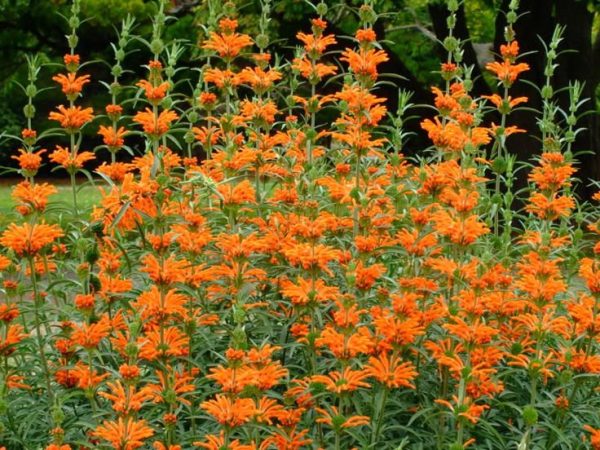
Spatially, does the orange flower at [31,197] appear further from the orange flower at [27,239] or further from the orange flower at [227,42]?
the orange flower at [227,42]

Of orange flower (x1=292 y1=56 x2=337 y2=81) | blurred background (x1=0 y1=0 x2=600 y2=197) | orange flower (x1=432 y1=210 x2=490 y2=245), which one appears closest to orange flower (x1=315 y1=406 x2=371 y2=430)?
orange flower (x1=432 y1=210 x2=490 y2=245)

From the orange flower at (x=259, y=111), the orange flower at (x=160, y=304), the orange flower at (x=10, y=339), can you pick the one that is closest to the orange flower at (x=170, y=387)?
the orange flower at (x=160, y=304)

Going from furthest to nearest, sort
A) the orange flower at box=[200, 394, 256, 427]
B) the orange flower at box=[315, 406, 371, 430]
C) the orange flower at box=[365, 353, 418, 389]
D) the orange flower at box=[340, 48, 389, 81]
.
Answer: the orange flower at box=[340, 48, 389, 81] → the orange flower at box=[365, 353, 418, 389] → the orange flower at box=[315, 406, 371, 430] → the orange flower at box=[200, 394, 256, 427]

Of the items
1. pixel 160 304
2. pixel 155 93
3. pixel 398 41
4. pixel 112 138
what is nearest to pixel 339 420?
pixel 160 304

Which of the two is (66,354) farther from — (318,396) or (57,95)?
(57,95)

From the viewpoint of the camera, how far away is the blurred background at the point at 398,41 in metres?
10.4

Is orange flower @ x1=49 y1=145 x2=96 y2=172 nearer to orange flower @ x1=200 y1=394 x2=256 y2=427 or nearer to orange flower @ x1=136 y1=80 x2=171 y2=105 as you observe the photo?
orange flower @ x1=136 y1=80 x2=171 y2=105

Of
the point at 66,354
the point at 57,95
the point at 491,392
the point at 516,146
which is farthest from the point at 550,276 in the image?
the point at 57,95

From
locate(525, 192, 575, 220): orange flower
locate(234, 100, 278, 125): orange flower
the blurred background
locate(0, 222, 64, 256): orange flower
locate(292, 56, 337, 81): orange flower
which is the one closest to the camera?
locate(0, 222, 64, 256): orange flower

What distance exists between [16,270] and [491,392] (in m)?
1.72

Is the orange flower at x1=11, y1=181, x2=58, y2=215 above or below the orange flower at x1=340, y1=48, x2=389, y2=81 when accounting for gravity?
below

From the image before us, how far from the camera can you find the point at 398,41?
46.6ft

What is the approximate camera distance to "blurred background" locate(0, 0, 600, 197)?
10398mm

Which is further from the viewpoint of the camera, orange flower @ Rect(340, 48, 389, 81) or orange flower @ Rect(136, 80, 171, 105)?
orange flower @ Rect(340, 48, 389, 81)
